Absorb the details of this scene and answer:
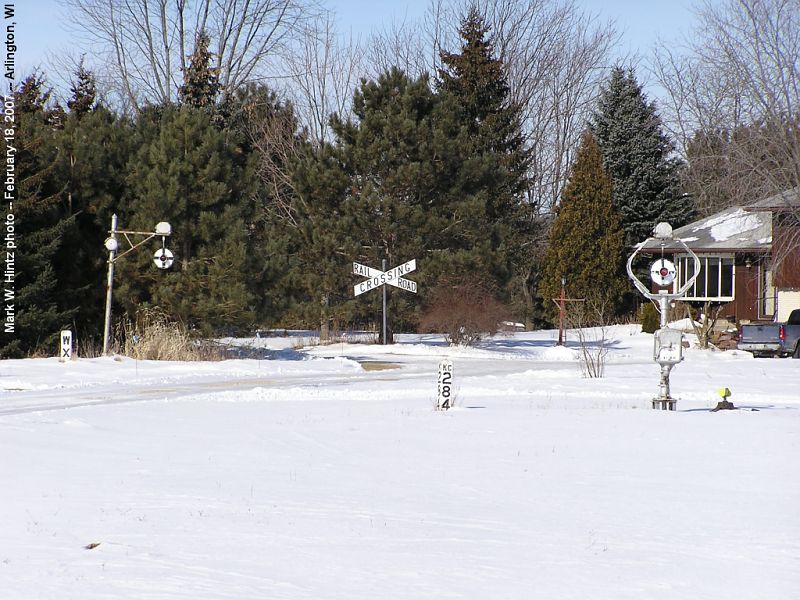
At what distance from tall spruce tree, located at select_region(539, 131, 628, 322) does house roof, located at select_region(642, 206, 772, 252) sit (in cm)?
451

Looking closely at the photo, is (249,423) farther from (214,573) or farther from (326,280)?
(326,280)

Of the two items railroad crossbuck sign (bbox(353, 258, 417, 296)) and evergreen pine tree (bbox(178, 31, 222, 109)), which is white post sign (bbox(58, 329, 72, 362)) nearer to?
railroad crossbuck sign (bbox(353, 258, 417, 296))

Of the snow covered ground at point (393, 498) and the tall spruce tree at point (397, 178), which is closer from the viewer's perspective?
the snow covered ground at point (393, 498)

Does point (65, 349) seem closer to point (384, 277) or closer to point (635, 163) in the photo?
point (384, 277)

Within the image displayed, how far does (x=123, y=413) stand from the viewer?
53.7ft

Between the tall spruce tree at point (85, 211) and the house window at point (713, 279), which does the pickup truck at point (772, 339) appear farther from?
the tall spruce tree at point (85, 211)

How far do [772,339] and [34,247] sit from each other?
2178 cm

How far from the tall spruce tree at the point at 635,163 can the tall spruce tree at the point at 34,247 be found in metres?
31.2

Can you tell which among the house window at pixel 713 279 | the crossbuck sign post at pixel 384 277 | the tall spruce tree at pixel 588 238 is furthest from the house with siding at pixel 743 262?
the crossbuck sign post at pixel 384 277

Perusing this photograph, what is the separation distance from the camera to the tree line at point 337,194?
31.5 meters

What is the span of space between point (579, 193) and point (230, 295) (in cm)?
2635

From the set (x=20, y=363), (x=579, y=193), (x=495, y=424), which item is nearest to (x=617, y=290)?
(x=579, y=193)

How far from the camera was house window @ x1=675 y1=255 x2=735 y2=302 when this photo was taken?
4828 centimetres

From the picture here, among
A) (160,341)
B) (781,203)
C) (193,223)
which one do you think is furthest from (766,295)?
(160,341)
